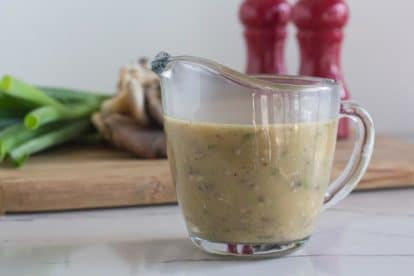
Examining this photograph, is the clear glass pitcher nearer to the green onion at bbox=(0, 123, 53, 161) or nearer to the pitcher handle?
the pitcher handle

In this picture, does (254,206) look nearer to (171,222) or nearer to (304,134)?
(304,134)

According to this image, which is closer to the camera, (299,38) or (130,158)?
(130,158)

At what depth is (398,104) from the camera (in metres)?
1.43

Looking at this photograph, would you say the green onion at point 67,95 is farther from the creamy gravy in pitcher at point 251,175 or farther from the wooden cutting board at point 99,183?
the creamy gravy in pitcher at point 251,175

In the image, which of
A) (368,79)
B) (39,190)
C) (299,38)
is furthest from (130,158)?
(368,79)

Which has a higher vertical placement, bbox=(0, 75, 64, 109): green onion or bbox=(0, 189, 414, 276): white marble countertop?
bbox=(0, 75, 64, 109): green onion

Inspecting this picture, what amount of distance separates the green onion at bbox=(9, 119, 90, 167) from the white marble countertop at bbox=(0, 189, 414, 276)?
16 centimetres

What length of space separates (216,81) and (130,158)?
44 centimetres

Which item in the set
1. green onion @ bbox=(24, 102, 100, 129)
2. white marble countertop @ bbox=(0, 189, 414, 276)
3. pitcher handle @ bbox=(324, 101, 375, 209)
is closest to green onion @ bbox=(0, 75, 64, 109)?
green onion @ bbox=(24, 102, 100, 129)

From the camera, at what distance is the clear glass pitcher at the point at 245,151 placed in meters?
0.61

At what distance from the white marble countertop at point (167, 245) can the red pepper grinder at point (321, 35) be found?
37 cm

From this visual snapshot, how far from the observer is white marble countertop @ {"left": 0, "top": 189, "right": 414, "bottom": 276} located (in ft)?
2.09

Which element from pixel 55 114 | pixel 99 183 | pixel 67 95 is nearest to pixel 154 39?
pixel 67 95

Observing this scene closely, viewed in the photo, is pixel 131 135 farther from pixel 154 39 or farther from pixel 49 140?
pixel 154 39
